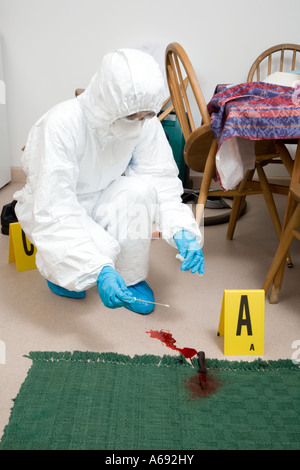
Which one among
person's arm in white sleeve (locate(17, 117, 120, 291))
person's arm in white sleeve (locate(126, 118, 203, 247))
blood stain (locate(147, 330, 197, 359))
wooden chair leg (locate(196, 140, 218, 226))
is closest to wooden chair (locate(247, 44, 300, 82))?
wooden chair leg (locate(196, 140, 218, 226))

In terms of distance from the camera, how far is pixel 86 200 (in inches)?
61.8

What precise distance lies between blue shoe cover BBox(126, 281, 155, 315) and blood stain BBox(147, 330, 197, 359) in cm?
12

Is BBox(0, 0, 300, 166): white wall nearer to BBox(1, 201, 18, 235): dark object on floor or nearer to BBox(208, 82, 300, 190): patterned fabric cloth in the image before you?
BBox(1, 201, 18, 235): dark object on floor

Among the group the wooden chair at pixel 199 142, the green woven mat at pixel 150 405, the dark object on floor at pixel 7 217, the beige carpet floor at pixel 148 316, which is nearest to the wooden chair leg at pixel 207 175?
the wooden chair at pixel 199 142

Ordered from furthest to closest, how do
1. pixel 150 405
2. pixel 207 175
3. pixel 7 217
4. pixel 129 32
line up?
pixel 129 32, pixel 7 217, pixel 207 175, pixel 150 405

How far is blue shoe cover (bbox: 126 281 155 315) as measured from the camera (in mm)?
1535

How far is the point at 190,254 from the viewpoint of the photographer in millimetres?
1364

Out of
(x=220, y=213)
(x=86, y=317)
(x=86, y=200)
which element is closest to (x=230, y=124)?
(x=86, y=200)

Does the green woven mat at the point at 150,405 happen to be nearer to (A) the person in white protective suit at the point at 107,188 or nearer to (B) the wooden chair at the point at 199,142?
(A) the person in white protective suit at the point at 107,188

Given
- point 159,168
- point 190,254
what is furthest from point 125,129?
point 190,254

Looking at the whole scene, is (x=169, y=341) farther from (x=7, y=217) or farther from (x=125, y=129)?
(x=7, y=217)

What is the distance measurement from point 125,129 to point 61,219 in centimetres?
33

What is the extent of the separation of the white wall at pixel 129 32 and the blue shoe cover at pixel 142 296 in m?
1.74

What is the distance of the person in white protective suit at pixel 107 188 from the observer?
124cm
